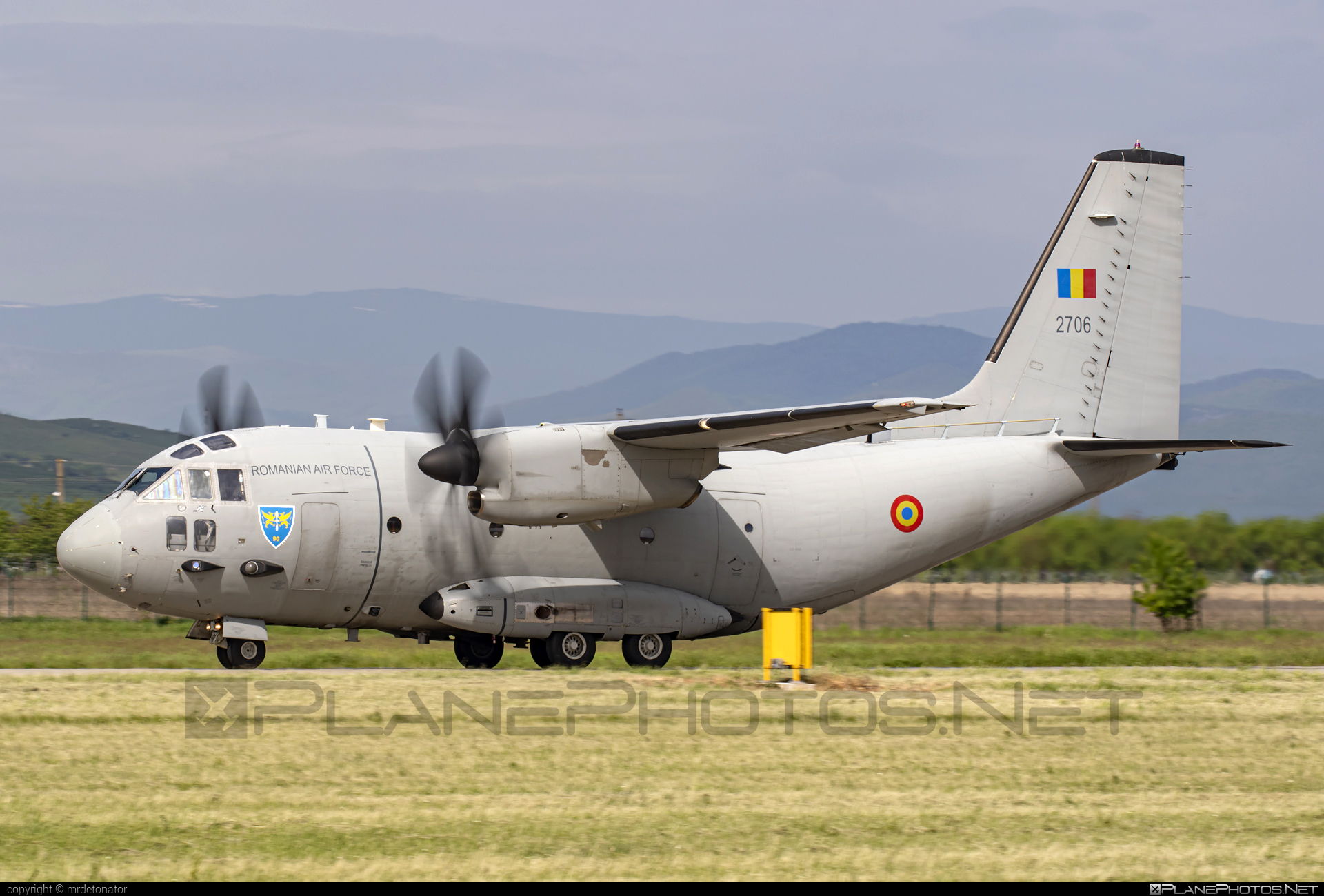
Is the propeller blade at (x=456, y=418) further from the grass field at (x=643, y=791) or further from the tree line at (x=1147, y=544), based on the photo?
the tree line at (x=1147, y=544)

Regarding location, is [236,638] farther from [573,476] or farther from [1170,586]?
[1170,586]

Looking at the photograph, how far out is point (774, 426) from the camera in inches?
760

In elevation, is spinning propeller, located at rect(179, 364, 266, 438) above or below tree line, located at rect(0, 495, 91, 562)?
above

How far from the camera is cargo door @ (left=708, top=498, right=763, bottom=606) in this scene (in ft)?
73.5

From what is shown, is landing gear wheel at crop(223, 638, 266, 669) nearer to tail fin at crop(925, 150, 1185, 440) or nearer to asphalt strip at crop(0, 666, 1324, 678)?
asphalt strip at crop(0, 666, 1324, 678)

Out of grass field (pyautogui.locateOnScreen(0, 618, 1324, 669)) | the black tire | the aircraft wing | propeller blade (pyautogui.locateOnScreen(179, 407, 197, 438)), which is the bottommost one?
grass field (pyautogui.locateOnScreen(0, 618, 1324, 669))

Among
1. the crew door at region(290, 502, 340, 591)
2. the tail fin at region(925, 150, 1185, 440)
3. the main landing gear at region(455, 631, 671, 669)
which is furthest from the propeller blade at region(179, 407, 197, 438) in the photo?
the tail fin at region(925, 150, 1185, 440)

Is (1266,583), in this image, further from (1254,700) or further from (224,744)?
(224,744)

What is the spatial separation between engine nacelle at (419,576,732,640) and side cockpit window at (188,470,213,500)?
3581 millimetres

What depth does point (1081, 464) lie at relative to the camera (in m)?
24.1

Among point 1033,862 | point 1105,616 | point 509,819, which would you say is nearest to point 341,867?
point 509,819

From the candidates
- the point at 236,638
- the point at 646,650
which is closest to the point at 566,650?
the point at 646,650

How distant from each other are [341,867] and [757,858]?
2.94 m

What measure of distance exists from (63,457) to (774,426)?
17814 centimetres
